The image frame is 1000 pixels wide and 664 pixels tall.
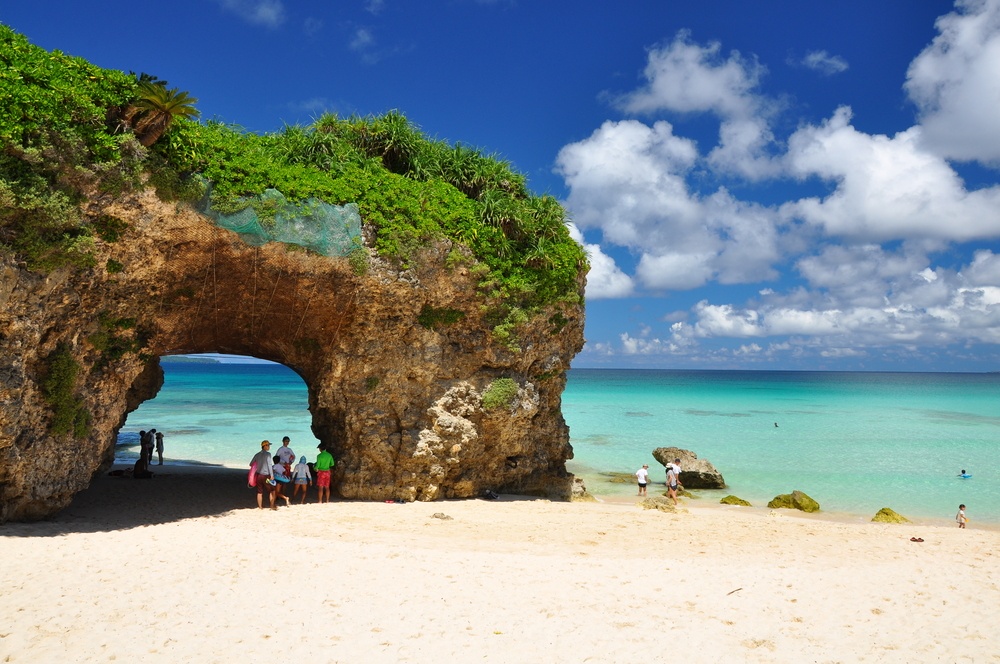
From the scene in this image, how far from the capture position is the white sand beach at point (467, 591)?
696 cm

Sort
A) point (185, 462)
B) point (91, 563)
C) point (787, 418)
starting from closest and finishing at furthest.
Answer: point (91, 563) → point (185, 462) → point (787, 418)

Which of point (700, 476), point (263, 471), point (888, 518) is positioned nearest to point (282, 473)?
point (263, 471)

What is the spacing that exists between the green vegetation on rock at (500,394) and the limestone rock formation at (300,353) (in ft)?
0.40

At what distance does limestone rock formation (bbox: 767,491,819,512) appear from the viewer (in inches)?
736

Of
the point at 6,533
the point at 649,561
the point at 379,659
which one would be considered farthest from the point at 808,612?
the point at 6,533

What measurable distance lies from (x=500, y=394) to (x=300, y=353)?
221 inches

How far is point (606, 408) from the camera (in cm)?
6100

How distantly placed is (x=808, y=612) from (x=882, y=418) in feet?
174

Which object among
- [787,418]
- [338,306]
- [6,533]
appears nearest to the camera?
[6,533]

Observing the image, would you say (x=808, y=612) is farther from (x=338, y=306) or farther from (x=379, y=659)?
(x=338, y=306)

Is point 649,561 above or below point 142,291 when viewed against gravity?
below

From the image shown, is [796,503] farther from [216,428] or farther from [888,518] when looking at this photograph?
[216,428]

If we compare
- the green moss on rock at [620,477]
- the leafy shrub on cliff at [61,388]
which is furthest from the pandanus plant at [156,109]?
the green moss on rock at [620,477]

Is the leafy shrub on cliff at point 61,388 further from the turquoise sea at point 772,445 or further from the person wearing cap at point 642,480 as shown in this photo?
the person wearing cap at point 642,480
